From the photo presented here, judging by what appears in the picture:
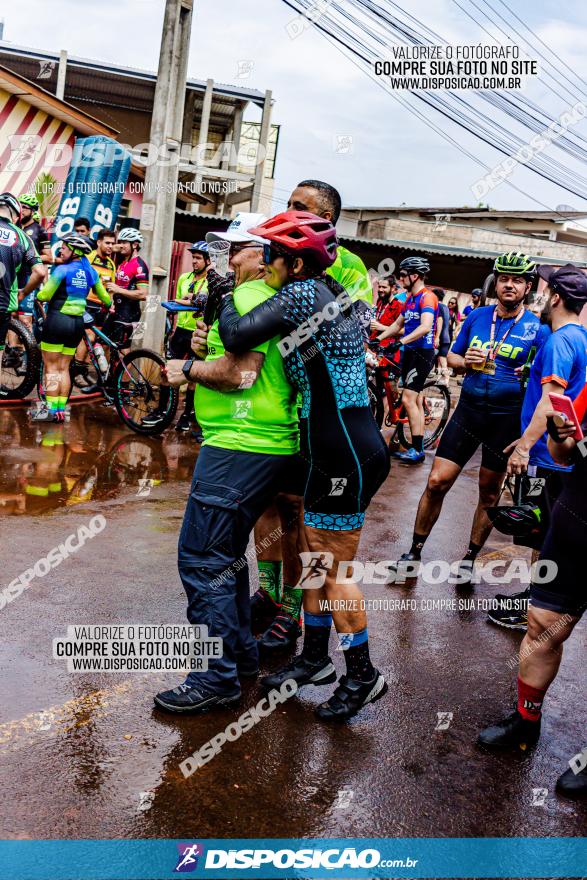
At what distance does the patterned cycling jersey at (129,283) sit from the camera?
35.6 feet

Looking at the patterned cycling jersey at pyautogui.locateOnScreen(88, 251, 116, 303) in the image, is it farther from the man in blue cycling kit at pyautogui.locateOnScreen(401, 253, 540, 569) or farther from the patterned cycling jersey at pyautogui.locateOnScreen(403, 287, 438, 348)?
the man in blue cycling kit at pyautogui.locateOnScreen(401, 253, 540, 569)

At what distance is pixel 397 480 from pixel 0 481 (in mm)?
4133

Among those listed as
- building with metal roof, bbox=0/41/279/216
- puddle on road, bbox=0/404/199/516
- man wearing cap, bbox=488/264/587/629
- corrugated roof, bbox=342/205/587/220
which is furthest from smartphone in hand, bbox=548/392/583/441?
corrugated roof, bbox=342/205/587/220

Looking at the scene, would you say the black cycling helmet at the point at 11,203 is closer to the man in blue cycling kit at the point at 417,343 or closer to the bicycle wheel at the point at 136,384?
the bicycle wheel at the point at 136,384

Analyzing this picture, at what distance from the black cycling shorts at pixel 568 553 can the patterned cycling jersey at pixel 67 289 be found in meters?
6.63

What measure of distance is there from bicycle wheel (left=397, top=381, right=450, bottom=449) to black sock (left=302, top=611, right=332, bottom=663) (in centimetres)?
710

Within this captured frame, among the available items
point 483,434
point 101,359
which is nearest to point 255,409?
point 483,434

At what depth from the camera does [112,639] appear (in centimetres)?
416

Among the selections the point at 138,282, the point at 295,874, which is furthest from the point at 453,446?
the point at 138,282

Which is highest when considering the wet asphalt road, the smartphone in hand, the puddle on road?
the smartphone in hand

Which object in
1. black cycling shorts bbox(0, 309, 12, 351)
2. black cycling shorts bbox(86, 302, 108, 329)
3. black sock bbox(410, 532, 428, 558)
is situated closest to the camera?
black sock bbox(410, 532, 428, 558)

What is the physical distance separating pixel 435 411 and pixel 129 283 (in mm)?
4536

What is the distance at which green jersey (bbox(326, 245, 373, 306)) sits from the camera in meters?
4.84

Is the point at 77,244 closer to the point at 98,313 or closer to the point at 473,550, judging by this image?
the point at 98,313
